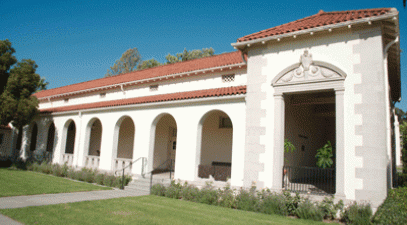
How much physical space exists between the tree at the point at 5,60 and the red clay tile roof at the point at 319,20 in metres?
15.9

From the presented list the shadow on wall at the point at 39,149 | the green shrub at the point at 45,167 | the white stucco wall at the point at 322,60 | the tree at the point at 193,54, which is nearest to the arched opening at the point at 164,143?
the green shrub at the point at 45,167

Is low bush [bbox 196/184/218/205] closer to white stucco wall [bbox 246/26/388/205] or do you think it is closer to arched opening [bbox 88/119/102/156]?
white stucco wall [bbox 246/26/388/205]

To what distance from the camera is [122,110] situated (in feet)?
53.5

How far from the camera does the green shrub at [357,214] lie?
7688mm

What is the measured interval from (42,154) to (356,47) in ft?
69.7

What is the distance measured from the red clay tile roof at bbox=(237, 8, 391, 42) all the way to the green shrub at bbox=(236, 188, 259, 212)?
5.78 meters

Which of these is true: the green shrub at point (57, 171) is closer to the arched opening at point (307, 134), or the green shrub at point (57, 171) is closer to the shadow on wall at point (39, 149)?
the shadow on wall at point (39, 149)

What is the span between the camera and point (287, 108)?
40.1ft

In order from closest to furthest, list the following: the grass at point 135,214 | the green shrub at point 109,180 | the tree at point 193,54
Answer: the grass at point 135,214 → the green shrub at point 109,180 → the tree at point 193,54

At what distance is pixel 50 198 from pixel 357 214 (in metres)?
10.1

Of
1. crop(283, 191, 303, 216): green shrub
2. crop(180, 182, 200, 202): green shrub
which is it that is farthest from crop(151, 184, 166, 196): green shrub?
crop(283, 191, 303, 216): green shrub

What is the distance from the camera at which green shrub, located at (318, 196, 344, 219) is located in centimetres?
850

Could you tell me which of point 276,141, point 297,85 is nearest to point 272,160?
point 276,141

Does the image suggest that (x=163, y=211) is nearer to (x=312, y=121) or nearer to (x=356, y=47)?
(x=356, y=47)
